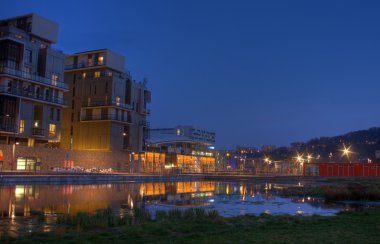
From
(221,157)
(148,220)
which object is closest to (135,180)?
(148,220)

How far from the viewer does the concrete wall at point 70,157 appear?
181ft

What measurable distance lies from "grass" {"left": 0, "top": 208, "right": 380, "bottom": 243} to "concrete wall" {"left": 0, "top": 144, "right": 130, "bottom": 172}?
42600mm

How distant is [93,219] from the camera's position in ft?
52.3

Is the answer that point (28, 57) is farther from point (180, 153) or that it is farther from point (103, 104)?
point (180, 153)

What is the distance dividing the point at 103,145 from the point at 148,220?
2424 inches

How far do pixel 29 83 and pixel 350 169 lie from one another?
199ft

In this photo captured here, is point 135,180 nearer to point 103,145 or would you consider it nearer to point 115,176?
point 115,176

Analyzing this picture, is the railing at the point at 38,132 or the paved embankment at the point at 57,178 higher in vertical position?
the railing at the point at 38,132

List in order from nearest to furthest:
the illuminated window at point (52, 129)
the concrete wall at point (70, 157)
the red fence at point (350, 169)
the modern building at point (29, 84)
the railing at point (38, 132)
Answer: the concrete wall at point (70, 157) < the modern building at point (29, 84) < the railing at point (38, 132) < the illuminated window at point (52, 129) < the red fence at point (350, 169)

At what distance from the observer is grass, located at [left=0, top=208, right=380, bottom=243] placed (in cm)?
1232

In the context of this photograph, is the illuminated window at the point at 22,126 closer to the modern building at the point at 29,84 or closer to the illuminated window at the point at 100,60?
the modern building at the point at 29,84

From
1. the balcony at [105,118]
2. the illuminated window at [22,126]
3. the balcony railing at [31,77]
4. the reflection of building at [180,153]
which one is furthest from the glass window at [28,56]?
the reflection of building at [180,153]

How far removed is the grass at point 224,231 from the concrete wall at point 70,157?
140ft

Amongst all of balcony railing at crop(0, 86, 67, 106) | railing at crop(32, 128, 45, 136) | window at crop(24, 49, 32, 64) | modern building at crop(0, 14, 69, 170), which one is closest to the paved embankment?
modern building at crop(0, 14, 69, 170)
